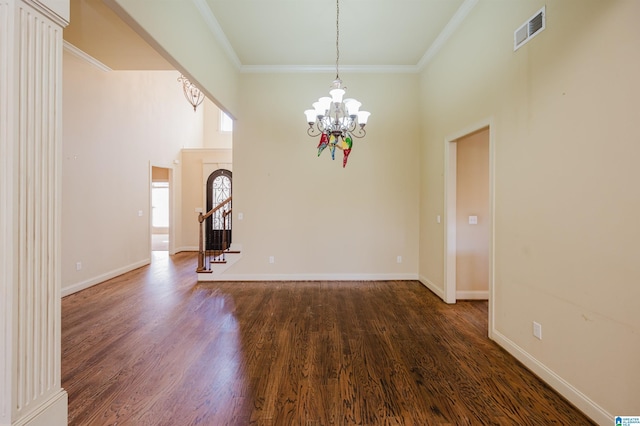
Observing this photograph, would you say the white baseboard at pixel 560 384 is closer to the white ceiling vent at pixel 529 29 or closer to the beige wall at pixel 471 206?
the beige wall at pixel 471 206

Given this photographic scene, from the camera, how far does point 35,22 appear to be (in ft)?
5.03

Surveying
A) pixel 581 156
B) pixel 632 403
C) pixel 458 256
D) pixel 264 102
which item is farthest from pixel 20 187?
pixel 458 256

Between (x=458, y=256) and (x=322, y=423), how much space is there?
3335 mm

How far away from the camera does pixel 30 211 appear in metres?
1.52

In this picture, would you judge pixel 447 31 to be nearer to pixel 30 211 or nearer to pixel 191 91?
pixel 191 91

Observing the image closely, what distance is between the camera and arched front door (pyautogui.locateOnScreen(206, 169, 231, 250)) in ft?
27.8

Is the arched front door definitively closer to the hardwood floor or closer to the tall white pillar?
the hardwood floor

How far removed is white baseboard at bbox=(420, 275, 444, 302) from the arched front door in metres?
5.80

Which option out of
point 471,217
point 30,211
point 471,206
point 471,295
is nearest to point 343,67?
point 471,206

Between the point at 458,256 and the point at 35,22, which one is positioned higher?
the point at 35,22

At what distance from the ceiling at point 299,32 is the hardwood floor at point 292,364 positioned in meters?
3.73

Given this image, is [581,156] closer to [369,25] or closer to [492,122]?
[492,122]

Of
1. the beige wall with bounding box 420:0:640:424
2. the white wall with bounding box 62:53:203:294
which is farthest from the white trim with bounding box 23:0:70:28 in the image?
the white wall with bounding box 62:53:203:294

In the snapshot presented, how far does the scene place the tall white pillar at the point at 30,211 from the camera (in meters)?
1.42
